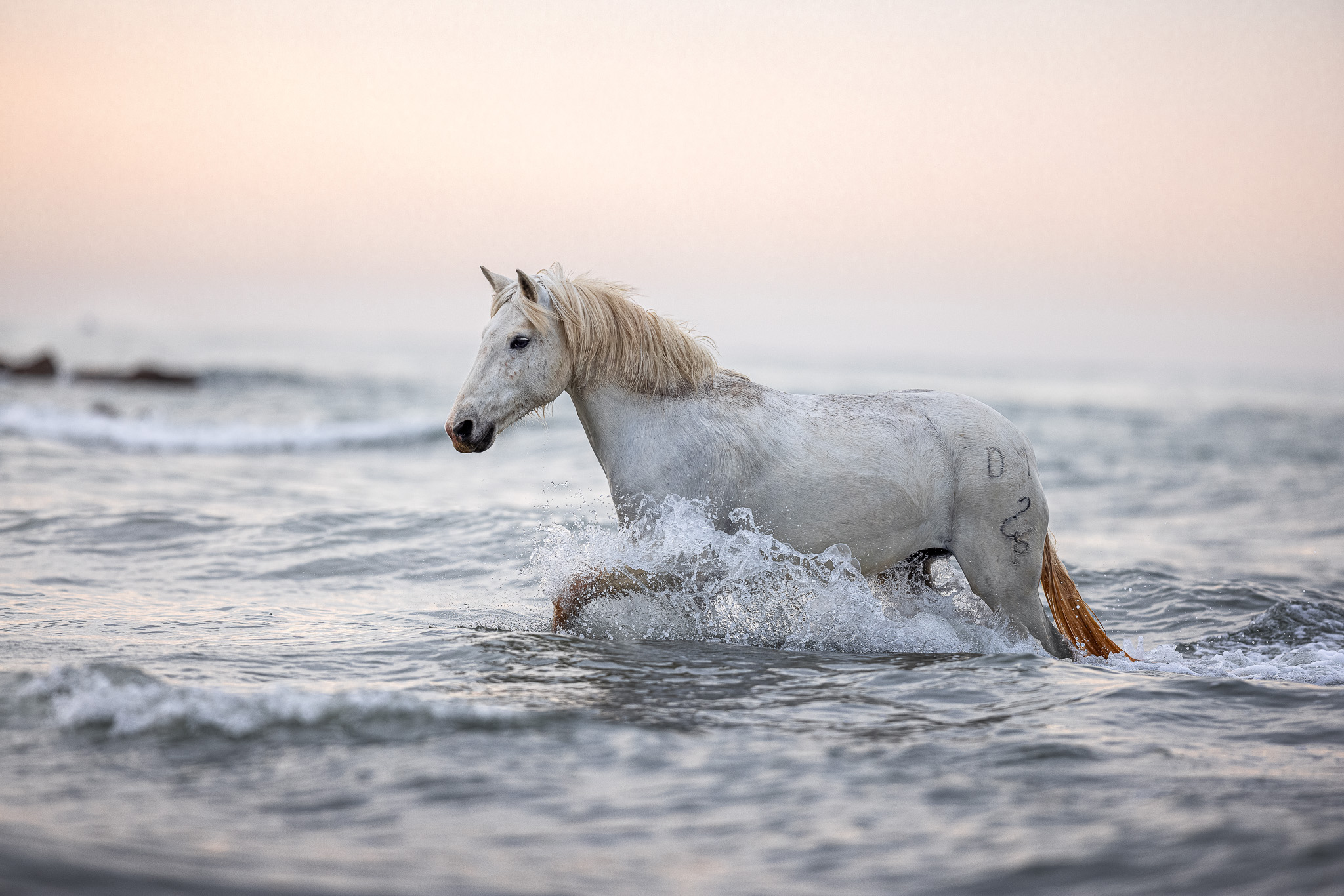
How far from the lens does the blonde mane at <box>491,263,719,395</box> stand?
4547mm

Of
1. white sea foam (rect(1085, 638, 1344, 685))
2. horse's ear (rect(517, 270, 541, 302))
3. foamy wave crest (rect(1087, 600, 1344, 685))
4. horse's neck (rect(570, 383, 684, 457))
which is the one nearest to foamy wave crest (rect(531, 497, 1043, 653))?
horse's neck (rect(570, 383, 684, 457))

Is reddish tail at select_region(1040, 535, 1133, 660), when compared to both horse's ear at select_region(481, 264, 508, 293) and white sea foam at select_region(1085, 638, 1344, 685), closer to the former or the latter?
white sea foam at select_region(1085, 638, 1344, 685)

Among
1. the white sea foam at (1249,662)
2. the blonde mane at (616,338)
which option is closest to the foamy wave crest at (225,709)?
the blonde mane at (616,338)

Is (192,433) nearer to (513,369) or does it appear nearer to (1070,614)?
(513,369)

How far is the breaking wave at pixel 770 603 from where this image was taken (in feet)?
14.9

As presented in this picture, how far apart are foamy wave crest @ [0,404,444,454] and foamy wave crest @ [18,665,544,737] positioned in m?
12.2

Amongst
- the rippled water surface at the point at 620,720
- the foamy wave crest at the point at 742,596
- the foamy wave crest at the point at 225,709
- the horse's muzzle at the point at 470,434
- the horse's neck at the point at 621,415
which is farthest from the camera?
the horse's neck at the point at 621,415

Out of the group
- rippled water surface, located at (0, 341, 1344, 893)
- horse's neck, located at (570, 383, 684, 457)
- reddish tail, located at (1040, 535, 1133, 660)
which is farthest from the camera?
reddish tail, located at (1040, 535, 1133, 660)

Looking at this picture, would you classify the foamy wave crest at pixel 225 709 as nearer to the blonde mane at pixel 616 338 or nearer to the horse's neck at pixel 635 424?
the horse's neck at pixel 635 424

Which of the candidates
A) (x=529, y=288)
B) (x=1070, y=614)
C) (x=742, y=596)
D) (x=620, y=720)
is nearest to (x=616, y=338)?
(x=529, y=288)

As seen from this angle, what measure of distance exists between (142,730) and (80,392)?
23.6 metres

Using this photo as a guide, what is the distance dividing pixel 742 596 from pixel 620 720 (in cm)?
128

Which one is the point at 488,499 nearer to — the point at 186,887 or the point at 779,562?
the point at 779,562

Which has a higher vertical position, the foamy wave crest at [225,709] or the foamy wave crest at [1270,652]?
the foamy wave crest at [225,709]
